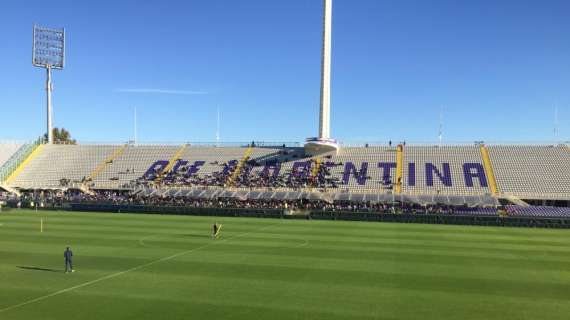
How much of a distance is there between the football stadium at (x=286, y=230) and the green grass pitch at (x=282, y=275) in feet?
0.40

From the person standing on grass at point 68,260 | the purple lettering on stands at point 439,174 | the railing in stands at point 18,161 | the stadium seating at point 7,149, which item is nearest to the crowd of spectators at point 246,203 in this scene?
the purple lettering on stands at point 439,174

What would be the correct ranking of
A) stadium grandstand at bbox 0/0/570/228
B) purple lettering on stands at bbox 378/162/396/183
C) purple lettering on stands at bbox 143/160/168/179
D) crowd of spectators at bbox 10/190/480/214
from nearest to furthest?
crowd of spectators at bbox 10/190/480/214, stadium grandstand at bbox 0/0/570/228, purple lettering on stands at bbox 378/162/396/183, purple lettering on stands at bbox 143/160/168/179

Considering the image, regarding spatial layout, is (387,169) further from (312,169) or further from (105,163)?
(105,163)

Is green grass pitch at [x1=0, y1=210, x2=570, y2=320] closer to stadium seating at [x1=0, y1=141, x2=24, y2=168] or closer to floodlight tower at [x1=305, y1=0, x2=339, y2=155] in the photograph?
floodlight tower at [x1=305, y1=0, x2=339, y2=155]

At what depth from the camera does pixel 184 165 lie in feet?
260

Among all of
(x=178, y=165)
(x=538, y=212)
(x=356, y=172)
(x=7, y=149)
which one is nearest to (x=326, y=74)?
(x=356, y=172)

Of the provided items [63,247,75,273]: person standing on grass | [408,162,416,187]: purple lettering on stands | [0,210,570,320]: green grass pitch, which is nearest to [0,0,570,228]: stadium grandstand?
[408,162,416,187]: purple lettering on stands

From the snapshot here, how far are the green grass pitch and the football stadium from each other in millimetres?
121

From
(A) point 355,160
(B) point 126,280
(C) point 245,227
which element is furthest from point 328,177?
(B) point 126,280

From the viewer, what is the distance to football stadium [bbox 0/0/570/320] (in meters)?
18.2

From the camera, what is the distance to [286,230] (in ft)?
132

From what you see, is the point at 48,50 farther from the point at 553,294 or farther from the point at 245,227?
the point at 553,294

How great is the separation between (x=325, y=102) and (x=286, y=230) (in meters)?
37.3

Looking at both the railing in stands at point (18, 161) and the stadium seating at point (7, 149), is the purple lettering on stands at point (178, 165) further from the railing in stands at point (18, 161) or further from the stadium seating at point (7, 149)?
the stadium seating at point (7, 149)
